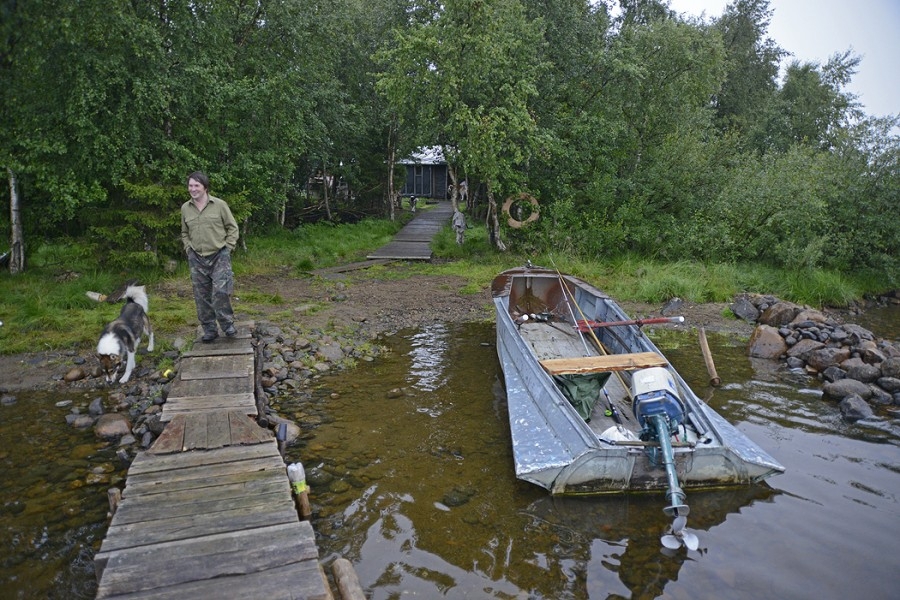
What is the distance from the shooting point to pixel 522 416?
21.5 feet

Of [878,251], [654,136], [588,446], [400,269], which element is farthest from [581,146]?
[588,446]

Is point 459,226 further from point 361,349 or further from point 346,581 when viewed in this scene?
point 346,581

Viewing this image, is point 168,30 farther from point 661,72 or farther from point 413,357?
point 661,72

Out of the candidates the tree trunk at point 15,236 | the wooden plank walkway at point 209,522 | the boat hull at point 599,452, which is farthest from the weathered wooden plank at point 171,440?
the tree trunk at point 15,236

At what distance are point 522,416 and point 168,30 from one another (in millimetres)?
10457

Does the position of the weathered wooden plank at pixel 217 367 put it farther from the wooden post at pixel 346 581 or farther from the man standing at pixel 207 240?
the wooden post at pixel 346 581

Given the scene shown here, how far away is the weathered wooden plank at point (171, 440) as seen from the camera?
Result: 5109 mm

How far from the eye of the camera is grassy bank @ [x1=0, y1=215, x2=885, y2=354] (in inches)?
376

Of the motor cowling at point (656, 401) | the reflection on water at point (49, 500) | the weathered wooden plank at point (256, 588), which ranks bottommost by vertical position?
the reflection on water at point (49, 500)

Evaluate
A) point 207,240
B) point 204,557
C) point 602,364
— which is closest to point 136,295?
point 207,240

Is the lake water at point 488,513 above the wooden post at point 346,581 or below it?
below

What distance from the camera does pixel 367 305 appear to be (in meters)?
12.6

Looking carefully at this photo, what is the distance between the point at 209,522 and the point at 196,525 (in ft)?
0.27

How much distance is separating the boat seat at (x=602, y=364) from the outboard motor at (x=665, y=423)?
0.58m
